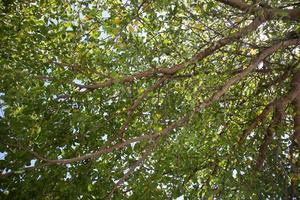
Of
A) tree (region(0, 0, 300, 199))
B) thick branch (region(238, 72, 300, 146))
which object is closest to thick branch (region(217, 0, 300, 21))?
tree (region(0, 0, 300, 199))

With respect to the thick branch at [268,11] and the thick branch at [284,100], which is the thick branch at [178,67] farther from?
the thick branch at [284,100]

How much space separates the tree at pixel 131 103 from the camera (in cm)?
518

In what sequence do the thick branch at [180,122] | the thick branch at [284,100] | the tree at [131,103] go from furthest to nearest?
the thick branch at [284,100], the tree at [131,103], the thick branch at [180,122]

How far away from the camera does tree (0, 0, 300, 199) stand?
518 centimetres

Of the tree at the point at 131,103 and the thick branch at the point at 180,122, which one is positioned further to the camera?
the tree at the point at 131,103

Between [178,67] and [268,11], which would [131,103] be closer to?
[178,67]

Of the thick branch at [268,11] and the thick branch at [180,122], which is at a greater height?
the thick branch at [268,11]

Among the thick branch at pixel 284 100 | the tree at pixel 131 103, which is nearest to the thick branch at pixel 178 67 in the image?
the tree at pixel 131 103

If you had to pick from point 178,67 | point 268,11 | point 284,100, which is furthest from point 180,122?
point 284,100

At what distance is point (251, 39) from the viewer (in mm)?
6613

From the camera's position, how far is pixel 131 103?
6.05 m

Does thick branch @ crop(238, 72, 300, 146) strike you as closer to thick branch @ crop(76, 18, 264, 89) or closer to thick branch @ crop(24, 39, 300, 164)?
thick branch @ crop(24, 39, 300, 164)

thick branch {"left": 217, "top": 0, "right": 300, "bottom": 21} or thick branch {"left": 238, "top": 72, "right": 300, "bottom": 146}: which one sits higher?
thick branch {"left": 217, "top": 0, "right": 300, "bottom": 21}

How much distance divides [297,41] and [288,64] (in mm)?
802
